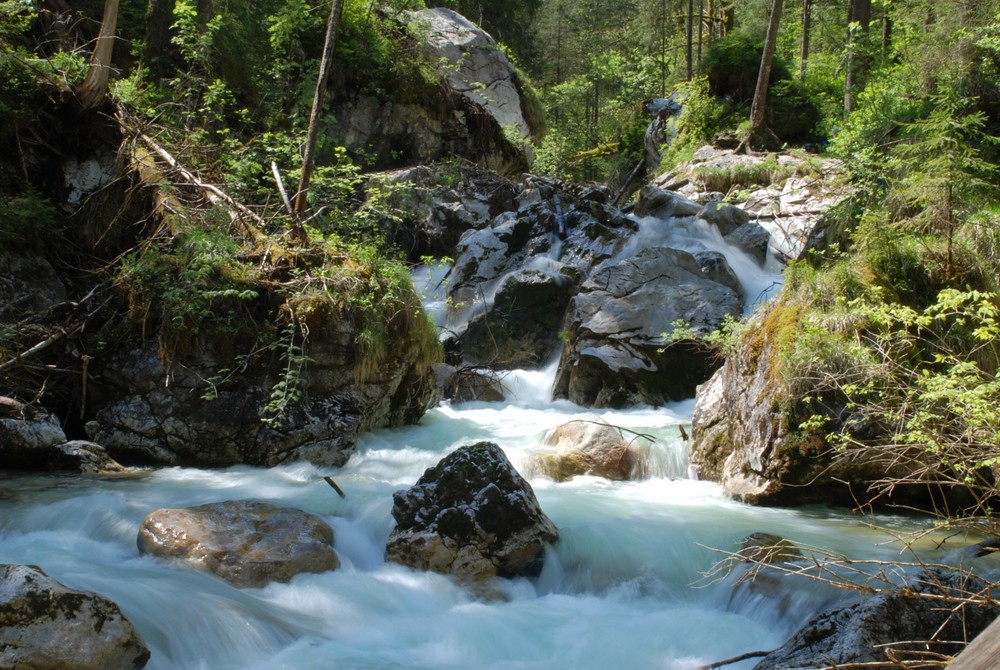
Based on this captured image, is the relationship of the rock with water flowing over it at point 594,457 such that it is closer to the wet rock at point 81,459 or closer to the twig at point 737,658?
the twig at point 737,658

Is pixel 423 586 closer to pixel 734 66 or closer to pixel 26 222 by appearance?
pixel 26 222

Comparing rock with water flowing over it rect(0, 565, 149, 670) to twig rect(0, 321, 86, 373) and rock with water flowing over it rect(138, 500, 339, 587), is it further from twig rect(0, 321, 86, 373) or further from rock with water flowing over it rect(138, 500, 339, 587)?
twig rect(0, 321, 86, 373)

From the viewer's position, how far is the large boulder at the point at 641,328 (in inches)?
403

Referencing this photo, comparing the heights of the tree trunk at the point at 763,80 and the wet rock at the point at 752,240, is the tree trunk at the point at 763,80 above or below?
above

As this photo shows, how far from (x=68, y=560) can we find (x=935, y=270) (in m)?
7.38

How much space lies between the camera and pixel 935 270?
6383 mm

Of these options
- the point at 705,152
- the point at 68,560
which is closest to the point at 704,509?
the point at 68,560

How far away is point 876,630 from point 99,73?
10.0 m

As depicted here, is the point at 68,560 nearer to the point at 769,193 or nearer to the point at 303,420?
the point at 303,420

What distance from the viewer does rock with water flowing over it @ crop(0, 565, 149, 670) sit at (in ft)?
10.7

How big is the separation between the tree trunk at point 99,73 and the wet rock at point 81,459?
15.1 ft

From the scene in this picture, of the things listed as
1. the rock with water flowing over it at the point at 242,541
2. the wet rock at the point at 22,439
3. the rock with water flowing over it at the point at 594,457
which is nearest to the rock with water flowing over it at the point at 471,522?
the rock with water flowing over it at the point at 242,541

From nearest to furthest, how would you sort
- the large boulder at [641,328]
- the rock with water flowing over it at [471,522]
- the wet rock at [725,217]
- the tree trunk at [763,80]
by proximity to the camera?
→ the rock with water flowing over it at [471,522] → the large boulder at [641,328] → the wet rock at [725,217] → the tree trunk at [763,80]

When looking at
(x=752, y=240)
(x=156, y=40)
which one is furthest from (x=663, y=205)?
(x=156, y=40)
